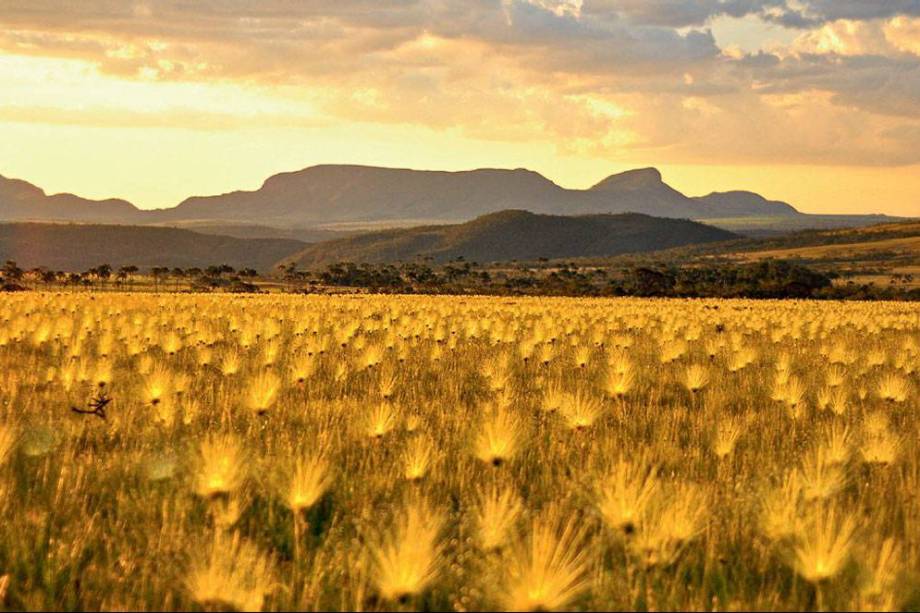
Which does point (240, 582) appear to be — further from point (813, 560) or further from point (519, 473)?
point (519, 473)

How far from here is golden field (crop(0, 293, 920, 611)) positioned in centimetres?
455

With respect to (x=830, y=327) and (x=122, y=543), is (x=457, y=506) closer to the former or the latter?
(x=122, y=543)

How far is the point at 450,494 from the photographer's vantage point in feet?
21.3

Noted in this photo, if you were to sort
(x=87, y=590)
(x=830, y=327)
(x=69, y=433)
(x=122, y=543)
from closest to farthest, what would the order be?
(x=87, y=590) → (x=122, y=543) → (x=69, y=433) → (x=830, y=327)

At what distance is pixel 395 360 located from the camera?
1502cm

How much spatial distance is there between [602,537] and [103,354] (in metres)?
11.1

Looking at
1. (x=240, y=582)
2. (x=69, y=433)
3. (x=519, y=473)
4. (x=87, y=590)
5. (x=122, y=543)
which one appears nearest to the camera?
(x=240, y=582)

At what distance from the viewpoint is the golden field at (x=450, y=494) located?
4.55 m

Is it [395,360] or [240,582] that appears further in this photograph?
Result: [395,360]

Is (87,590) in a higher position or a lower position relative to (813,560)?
lower

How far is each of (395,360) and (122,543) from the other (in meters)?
9.73

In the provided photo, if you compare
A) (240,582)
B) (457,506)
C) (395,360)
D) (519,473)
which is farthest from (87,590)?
(395,360)

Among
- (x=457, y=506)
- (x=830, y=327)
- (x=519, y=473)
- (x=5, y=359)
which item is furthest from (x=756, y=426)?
(x=830, y=327)

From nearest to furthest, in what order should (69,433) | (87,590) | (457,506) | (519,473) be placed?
1. (87,590)
2. (457,506)
3. (519,473)
4. (69,433)
